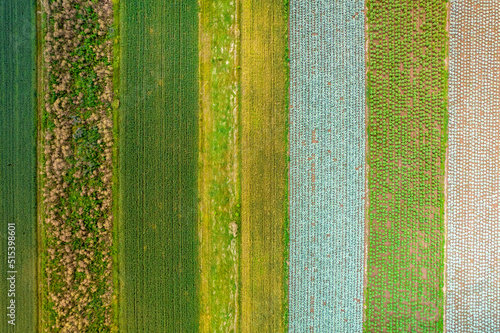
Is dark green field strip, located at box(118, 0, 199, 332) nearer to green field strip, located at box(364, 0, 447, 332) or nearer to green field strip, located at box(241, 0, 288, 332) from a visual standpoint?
green field strip, located at box(241, 0, 288, 332)

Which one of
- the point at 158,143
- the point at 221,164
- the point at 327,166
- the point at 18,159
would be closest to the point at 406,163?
the point at 327,166

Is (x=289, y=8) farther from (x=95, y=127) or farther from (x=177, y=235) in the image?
(x=177, y=235)

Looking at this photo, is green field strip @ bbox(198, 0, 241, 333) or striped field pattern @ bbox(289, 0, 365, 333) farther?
green field strip @ bbox(198, 0, 241, 333)

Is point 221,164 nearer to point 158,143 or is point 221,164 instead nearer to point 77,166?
point 158,143

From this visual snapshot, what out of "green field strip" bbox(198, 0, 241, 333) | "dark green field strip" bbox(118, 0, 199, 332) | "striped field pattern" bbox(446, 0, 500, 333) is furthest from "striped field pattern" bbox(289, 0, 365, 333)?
"dark green field strip" bbox(118, 0, 199, 332)

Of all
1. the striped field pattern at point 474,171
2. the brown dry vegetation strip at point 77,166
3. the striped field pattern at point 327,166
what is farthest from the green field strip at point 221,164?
the striped field pattern at point 474,171
